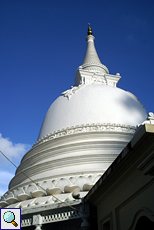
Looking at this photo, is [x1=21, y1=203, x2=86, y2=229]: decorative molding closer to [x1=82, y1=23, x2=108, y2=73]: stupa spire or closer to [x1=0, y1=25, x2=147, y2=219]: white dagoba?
[x1=0, y1=25, x2=147, y2=219]: white dagoba

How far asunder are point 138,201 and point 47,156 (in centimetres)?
958

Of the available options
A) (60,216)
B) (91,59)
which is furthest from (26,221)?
(91,59)

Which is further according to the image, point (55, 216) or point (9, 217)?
point (55, 216)

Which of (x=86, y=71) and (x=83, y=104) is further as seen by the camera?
(x=86, y=71)

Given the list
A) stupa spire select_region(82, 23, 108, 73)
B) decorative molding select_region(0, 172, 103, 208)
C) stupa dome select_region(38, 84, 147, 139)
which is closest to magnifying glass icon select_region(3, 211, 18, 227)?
decorative molding select_region(0, 172, 103, 208)

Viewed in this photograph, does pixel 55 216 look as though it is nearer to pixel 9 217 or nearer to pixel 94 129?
pixel 9 217

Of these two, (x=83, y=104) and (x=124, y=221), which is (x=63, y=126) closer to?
(x=83, y=104)

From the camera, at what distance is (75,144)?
15.0 metres

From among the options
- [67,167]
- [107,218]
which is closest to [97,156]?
[67,167]

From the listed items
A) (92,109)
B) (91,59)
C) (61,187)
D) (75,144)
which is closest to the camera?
(61,187)

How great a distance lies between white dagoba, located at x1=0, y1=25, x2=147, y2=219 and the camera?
11914mm

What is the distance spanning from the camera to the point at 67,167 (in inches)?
547

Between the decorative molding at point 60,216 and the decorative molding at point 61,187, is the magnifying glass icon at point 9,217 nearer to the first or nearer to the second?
the decorative molding at point 61,187

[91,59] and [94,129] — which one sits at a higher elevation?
[91,59]
